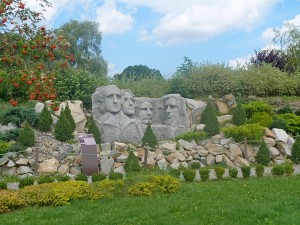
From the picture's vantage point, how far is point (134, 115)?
17.3m

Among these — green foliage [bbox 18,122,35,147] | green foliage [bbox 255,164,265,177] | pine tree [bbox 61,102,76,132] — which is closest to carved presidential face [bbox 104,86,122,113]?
pine tree [bbox 61,102,76,132]

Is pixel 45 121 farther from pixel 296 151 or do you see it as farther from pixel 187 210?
pixel 187 210

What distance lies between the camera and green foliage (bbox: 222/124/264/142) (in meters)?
15.8

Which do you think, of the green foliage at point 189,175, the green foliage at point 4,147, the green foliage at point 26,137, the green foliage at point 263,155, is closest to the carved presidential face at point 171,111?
the green foliage at point 263,155

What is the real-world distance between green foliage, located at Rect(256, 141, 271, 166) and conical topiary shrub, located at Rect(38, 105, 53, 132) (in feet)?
23.1

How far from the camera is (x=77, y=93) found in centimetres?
1912

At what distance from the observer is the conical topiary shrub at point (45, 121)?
16109mm

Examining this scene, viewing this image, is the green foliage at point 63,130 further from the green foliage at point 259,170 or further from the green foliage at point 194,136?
the green foliage at point 259,170

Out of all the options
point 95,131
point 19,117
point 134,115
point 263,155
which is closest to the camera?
point 263,155

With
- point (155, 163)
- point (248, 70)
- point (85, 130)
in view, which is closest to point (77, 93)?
point (85, 130)

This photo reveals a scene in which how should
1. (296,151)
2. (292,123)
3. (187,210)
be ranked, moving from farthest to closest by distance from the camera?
(292,123) < (296,151) < (187,210)

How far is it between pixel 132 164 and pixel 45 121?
4315mm

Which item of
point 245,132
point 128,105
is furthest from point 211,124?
point 128,105

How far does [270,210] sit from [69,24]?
31.8 meters
